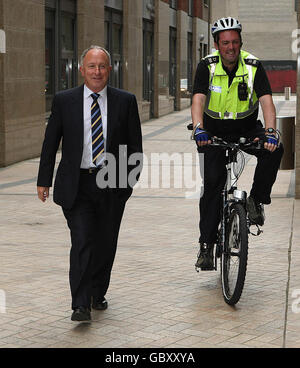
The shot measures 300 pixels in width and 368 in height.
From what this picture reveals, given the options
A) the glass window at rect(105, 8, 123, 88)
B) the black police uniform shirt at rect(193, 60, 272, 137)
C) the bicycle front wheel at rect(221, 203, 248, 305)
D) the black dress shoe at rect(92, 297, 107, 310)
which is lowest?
the black dress shoe at rect(92, 297, 107, 310)

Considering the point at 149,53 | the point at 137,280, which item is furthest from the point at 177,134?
the point at 137,280

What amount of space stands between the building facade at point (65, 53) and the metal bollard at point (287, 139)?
5541 mm

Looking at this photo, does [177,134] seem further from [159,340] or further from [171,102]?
[159,340]

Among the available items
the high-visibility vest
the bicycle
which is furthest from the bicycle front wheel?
the high-visibility vest

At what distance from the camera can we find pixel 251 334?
5.02 m

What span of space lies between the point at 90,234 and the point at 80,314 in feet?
1.69

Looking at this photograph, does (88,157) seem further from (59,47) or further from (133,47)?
(133,47)

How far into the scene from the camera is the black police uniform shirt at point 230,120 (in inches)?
234

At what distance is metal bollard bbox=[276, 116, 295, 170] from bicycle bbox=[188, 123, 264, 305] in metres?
6.20

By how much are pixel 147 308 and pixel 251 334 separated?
0.91 meters

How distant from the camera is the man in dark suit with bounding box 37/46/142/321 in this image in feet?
17.2

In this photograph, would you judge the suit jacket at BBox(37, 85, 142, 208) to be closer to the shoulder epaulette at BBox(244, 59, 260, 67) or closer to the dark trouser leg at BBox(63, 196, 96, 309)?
the dark trouser leg at BBox(63, 196, 96, 309)

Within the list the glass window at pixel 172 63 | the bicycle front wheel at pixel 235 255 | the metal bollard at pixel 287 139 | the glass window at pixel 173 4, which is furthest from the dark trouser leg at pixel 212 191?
the glass window at pixel 173 4
